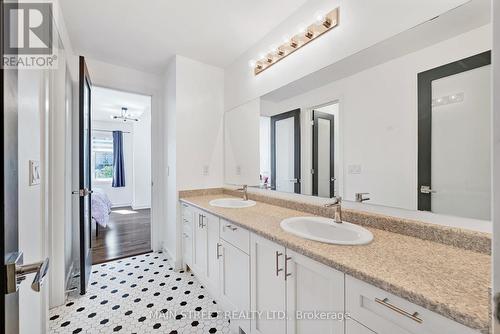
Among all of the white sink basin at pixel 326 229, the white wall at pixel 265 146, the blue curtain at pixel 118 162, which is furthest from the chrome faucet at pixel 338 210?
the blue curtain at pixel 118 162

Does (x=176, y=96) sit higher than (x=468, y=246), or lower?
higher

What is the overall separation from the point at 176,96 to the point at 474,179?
2.55m

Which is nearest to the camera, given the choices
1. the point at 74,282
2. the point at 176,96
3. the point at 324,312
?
the point at 324,312

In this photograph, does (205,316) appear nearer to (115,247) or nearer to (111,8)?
(115,247)

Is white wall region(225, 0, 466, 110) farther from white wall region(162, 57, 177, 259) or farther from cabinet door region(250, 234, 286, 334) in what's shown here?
cabinet door region(250, 234, 286, 334)

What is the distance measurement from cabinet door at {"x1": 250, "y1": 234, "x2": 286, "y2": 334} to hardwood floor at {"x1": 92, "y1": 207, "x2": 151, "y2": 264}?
2.24 metres

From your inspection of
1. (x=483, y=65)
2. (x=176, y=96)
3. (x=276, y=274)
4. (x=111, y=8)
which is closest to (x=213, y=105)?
(x=176, y=96)

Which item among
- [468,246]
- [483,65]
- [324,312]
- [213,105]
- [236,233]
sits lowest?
[324,312]

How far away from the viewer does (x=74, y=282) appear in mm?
2211

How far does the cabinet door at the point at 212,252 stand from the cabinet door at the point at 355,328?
3.63 ft

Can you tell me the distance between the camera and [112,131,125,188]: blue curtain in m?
6.00

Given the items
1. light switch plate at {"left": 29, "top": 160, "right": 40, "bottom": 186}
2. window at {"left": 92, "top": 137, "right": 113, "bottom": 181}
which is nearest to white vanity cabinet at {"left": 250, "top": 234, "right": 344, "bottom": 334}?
light switch plate at {"left": 29, "top": 160, "right": 40, "bottom": 186}

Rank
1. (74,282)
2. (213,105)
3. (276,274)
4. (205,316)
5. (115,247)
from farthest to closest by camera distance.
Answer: (115,247)
(213,105)
(74,282)
(205,316)
(276,274)

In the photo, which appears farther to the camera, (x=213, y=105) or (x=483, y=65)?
(x=213, y=105)
